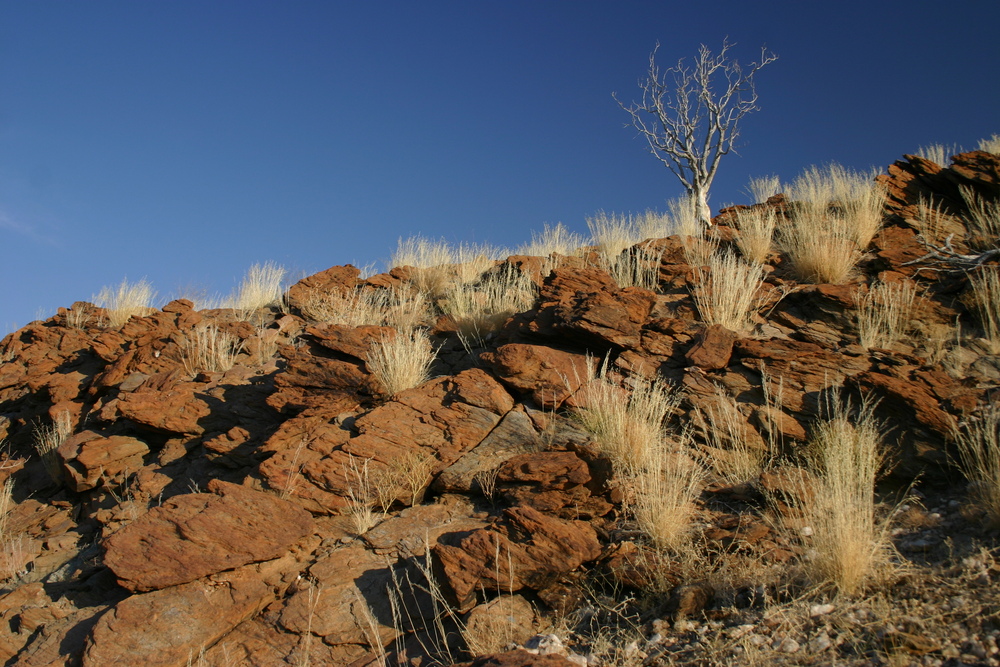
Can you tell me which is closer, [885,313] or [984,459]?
[984,459]

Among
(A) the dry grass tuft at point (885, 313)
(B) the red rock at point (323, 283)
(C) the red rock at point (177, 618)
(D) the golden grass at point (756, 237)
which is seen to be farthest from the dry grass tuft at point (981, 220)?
(B) the red rock at point (323, 283)

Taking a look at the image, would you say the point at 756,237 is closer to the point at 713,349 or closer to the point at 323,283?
the point at 713,349

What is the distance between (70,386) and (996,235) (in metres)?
13.0

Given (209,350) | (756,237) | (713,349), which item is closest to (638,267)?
(756,237)

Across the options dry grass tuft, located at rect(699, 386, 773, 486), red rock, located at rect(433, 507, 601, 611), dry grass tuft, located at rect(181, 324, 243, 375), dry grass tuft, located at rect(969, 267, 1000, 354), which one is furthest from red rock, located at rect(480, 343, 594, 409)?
dry grass tuft, located at rect(181, 324, 243, 375)

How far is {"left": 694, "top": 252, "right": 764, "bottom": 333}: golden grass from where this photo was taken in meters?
7.46

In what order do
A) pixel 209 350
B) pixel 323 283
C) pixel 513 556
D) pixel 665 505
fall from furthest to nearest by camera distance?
pixel 323 283 → pixel 209 350 → pixel 665 505 → pixel 513 556

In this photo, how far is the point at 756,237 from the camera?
30.8ft

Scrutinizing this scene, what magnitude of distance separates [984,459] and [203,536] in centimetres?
598

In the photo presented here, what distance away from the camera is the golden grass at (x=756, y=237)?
9.23m

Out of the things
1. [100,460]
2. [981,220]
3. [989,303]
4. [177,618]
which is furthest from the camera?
[981,220]

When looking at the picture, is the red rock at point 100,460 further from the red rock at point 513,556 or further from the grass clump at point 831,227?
the grass clump at point 831,227

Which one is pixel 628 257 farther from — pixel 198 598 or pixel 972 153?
pixel 198 598

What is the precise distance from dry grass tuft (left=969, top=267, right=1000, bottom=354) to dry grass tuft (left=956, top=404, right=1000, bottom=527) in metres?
1.92
